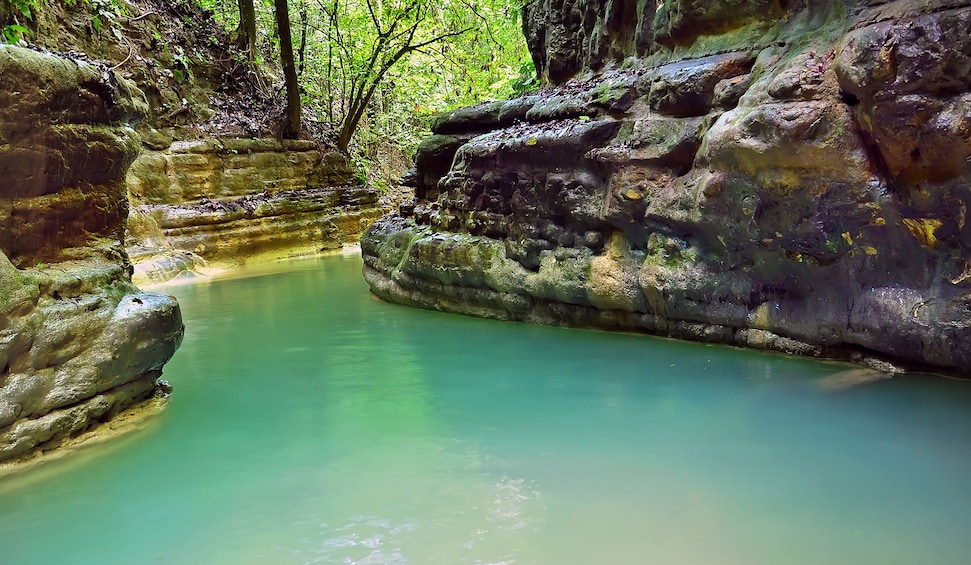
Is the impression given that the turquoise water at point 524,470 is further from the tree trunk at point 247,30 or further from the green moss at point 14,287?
the tree trunk at point 247,30

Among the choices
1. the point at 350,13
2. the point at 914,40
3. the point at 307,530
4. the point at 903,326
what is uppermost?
the point at 350,13

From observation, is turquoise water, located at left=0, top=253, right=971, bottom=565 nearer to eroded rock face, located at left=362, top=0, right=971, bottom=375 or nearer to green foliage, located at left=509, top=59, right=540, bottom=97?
eroded rock face, located at left=362, top=0, right=971, bottom=375

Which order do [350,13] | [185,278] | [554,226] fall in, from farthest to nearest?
[350,13] < [185,278] < [554,226]

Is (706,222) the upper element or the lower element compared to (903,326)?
upper

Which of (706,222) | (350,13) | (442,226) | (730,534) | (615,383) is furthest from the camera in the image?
(350,13)

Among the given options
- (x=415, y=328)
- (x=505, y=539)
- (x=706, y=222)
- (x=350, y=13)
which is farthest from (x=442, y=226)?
(x=350, y=13)

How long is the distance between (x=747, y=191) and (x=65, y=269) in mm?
4308

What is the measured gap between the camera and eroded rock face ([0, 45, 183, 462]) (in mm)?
3166

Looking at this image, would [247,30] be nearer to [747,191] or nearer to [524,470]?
[747,191]

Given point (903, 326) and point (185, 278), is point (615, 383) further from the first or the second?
point (185, 278)

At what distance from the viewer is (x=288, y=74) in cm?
1329

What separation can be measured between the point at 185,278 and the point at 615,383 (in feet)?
27.6

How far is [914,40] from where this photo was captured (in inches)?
135

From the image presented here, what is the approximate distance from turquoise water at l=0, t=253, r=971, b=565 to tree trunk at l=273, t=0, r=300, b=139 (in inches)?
393
